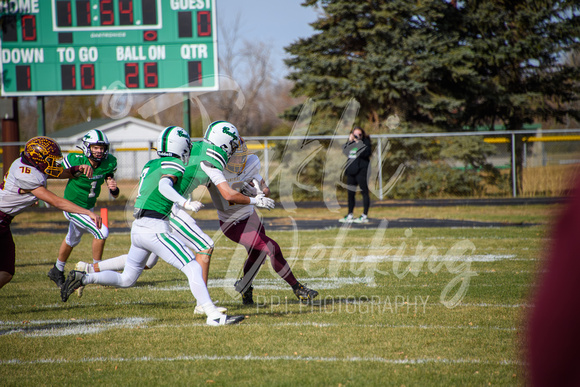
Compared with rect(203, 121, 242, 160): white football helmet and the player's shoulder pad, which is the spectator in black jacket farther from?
rect(203, 121, 242, 160): white football helmet

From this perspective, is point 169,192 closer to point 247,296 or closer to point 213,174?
point 213,174

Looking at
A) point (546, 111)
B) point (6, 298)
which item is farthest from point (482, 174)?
point (6, 298)

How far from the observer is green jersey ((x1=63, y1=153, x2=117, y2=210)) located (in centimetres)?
799

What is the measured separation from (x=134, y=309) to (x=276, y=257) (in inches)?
68.9

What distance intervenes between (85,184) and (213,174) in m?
3.48

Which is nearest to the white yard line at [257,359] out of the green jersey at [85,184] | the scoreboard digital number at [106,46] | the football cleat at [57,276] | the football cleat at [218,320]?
the football cleat at [218,320]

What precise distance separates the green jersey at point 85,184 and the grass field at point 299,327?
1298mm

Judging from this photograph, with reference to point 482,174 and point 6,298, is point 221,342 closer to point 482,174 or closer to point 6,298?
point 6,298

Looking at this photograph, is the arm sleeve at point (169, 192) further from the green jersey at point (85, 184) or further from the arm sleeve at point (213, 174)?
the green jersey at point (85, 184)

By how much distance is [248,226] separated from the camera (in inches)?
237

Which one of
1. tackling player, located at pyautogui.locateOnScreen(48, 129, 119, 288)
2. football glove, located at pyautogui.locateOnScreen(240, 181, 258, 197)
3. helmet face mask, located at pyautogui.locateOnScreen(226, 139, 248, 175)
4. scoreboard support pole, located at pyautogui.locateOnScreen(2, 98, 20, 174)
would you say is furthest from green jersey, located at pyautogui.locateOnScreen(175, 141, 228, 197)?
scoreboard support pole, located at pyautogui.locateOnScreen(2, 98, 20, 174)

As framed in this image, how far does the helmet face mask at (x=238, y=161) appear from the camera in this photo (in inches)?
238

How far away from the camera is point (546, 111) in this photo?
21.4 m

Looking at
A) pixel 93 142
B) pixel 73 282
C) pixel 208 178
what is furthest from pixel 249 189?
→ pixel 93 142
